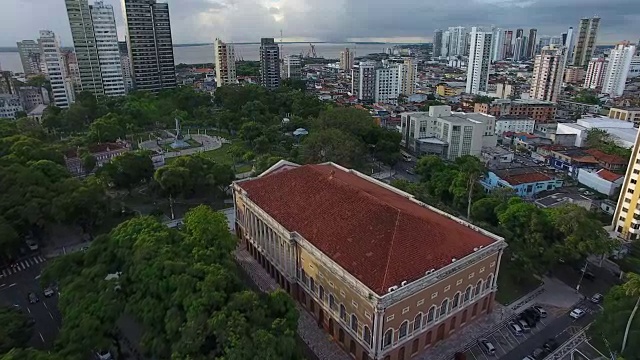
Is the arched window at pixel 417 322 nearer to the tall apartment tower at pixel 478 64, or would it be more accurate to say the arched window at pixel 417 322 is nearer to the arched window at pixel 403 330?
the arched window at pixel 403 330

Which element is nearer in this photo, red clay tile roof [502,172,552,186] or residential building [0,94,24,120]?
red clay tile roof [502,172,552,186]

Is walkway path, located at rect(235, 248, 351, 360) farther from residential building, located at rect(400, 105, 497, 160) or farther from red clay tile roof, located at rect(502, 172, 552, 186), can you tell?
residential building, located at rect(400, 105, 497, 160)

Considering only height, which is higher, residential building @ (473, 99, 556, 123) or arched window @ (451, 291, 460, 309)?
residential building @ (473, 99, 556, 123)

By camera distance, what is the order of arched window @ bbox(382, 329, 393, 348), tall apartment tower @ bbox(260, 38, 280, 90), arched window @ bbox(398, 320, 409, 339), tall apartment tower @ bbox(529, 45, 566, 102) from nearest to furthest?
arched window @ bbox(382, 329, 393, 348) → arched window @ bbox(398, 320, 409, 339) → tall apartment tower @ bbox(529, 45, 566, 102) → tall apartment tower @ bbox(260, 38, 280, 90)

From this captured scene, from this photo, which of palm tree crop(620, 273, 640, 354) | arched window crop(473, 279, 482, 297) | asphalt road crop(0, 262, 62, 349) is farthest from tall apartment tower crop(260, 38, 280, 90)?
palm tree crop(620, 273, 640, 354)

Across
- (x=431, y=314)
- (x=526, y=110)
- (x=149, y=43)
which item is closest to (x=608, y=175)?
(x=431, y=314)

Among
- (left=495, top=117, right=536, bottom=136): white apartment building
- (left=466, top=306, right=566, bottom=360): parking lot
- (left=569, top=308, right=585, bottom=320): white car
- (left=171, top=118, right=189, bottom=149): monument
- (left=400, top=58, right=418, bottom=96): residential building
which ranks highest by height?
(left=400, top=58, right=418, bottom=96): residential building

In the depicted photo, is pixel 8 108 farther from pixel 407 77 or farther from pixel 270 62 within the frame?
pixel 407 77
